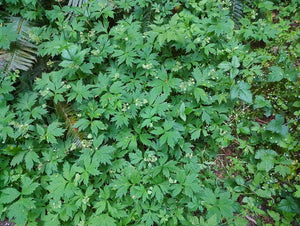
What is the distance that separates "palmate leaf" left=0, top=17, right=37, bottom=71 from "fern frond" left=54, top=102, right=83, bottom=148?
0.69m

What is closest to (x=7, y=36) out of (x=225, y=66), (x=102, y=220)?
(x=102, y=220)

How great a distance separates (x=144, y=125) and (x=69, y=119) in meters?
0.97

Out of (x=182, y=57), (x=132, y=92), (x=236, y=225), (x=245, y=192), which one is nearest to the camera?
(x=236, y=225)

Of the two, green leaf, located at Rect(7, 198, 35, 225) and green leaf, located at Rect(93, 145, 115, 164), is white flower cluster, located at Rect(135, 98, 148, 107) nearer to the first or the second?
green leaf, located at Rect(93, 145, 115, 164)

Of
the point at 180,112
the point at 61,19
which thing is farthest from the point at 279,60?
the point at 61,19

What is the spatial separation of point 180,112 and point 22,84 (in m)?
2.12

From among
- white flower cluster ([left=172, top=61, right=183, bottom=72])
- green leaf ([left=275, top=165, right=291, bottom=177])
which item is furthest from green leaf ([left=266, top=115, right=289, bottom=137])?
white flower cluster ([left=172, top=61, right=183, bottom=72])

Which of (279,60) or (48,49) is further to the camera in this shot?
(279,60)

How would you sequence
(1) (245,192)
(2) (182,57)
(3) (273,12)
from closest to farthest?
(1) (245,192)
(2) (182,57)
(3) (273,12)

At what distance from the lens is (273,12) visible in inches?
157

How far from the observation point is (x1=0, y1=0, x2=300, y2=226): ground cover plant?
8.18ft

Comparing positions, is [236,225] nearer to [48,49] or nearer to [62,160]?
[62,160]

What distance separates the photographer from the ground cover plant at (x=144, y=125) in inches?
98.1

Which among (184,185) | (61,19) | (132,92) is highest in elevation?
(61,19)
